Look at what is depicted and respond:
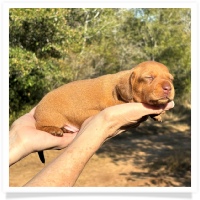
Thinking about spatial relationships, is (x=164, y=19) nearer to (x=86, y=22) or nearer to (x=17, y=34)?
(x=86, y=22)

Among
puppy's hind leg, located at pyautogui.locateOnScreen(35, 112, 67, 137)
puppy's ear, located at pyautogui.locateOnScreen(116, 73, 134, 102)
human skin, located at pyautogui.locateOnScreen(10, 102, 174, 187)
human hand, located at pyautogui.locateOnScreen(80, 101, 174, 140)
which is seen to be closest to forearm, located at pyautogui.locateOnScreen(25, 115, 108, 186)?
human skin, located at pyautogui.locateOnScreen(10, 102, 174, 187)

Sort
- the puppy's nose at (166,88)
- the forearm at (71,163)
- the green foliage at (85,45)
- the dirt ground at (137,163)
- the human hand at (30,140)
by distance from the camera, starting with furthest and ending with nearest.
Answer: the dirt ground at (137,163) < the green foliage at (85,45) < the human hand at (30,140) < the puppy's nose at (166,88) < the forearm at (71,163)

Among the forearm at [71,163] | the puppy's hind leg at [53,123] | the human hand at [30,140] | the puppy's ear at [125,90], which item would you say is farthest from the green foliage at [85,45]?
the forearm at [71,163]

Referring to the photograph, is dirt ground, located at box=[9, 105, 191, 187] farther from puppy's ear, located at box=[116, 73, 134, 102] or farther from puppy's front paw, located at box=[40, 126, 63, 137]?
puppy's ear, located at box=[116, 73, 134, 102]

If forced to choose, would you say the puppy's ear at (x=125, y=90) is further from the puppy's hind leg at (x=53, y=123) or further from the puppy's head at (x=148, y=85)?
the puppy's hind leg at (x=53, y=123)

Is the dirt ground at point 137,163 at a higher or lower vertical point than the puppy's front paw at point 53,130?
lower

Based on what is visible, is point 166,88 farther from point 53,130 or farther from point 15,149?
point 15,149

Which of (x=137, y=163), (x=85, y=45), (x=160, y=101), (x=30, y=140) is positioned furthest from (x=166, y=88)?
(x=85, y=45)
